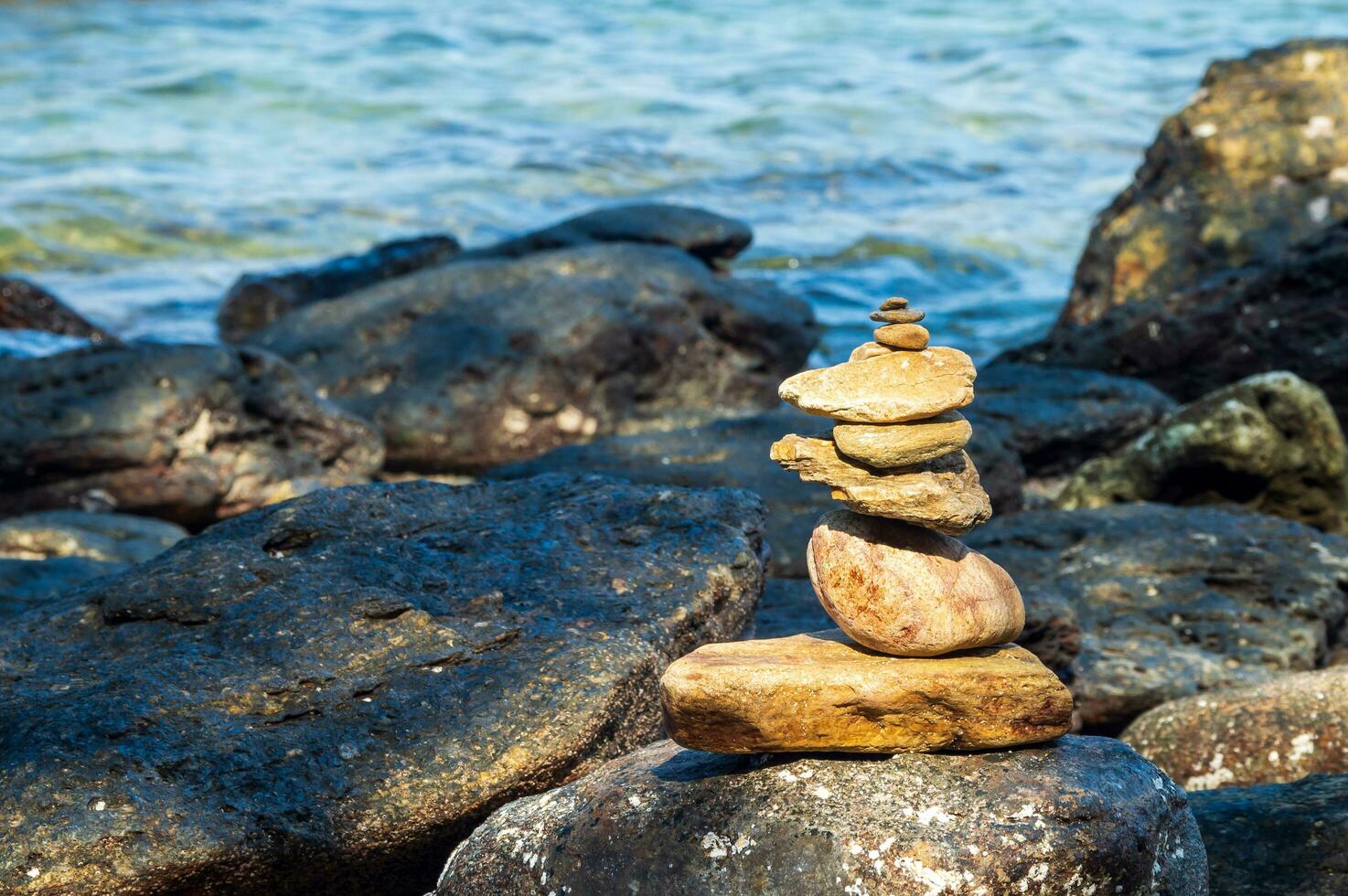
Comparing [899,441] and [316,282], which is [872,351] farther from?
[316,282]

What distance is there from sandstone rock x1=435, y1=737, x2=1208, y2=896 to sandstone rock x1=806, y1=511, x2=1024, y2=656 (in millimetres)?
290

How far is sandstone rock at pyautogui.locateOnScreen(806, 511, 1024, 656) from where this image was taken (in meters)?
3.89

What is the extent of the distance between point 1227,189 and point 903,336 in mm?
9724

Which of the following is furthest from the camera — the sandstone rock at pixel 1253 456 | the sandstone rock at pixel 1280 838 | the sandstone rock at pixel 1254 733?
the sandstone rock at pixel 1253 456

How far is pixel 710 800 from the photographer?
385cm

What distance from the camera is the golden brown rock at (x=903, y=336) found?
3859mm

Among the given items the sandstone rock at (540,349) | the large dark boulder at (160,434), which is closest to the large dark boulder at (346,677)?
the large dark boulder at (160,434)

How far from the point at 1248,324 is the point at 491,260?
5408mm

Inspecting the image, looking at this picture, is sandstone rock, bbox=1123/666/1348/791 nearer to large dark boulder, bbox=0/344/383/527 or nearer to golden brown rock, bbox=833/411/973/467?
golden brown rock, bbox=833/411/973/467

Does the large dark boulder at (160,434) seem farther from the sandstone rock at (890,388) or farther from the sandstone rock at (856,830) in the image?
the sandstone rock at (890,388)

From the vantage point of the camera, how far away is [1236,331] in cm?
1036

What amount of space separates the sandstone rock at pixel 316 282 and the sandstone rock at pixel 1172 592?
7.48m

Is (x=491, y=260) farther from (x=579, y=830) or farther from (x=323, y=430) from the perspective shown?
(x=579, y=830)

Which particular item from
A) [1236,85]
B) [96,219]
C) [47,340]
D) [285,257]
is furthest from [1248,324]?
[96,219]
